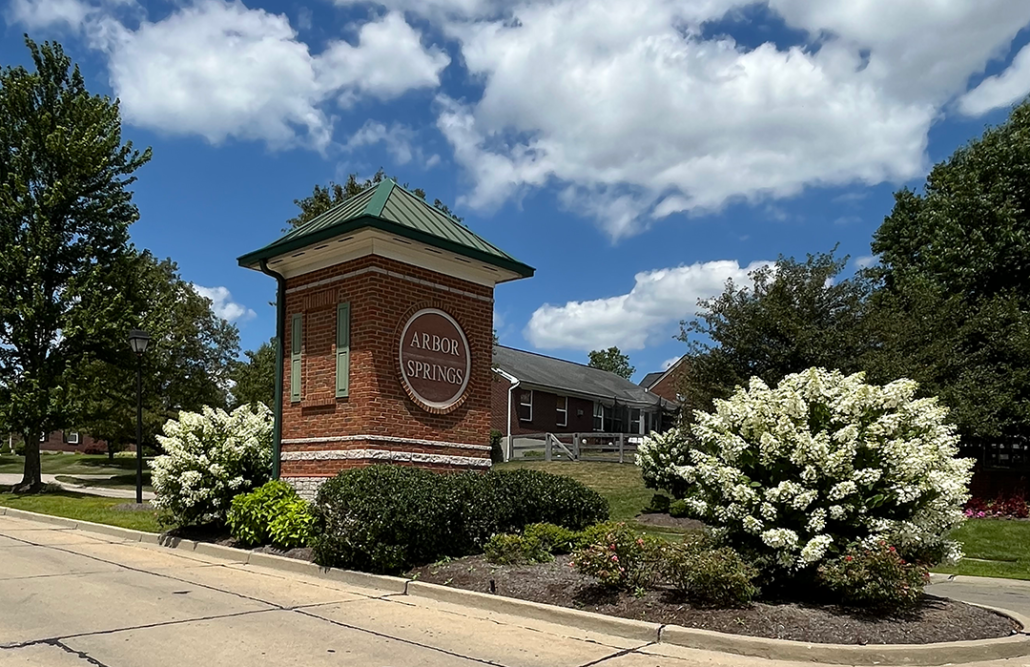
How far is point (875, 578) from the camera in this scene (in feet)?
23.7

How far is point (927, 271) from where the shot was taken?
91.7 feet

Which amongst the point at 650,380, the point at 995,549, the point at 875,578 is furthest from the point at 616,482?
the point at 650,380

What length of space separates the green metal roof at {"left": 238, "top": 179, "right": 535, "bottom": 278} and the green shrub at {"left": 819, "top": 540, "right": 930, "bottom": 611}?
7158 mm

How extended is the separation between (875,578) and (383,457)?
6729mm

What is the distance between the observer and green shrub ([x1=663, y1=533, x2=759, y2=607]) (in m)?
7.41

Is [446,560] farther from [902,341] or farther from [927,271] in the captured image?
[927,271]

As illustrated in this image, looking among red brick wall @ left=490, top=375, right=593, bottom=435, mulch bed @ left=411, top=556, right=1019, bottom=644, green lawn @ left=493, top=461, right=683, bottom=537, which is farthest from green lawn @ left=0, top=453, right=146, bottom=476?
mulch bed @ left=411, top=556, right=1019, bottom=644

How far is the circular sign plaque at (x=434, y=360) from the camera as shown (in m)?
12.4

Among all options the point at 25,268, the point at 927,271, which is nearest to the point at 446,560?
the point at 25,268

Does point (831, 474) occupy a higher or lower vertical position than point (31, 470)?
higher

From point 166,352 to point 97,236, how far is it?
10.7 meters

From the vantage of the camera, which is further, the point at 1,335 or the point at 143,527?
the point at 1,335

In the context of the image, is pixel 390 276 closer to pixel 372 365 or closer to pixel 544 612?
pixel 372 365

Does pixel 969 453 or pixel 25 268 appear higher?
pixel 25 268
